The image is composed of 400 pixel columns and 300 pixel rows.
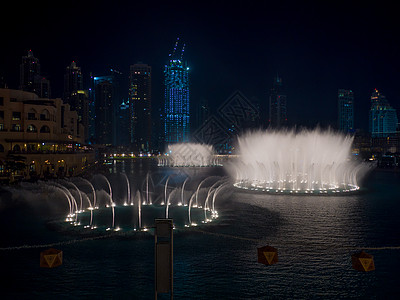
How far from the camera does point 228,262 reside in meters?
14.9

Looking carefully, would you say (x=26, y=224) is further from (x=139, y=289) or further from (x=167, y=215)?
(x=139, y=289)

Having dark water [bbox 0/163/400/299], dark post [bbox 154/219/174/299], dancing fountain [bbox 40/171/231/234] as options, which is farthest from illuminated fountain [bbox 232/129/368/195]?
dark post [bbox 154/219/174/299]

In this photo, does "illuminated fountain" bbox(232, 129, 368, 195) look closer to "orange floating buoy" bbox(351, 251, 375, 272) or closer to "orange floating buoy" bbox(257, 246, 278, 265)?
"orange floating buoy" bbox(257, 246, 278, 265)

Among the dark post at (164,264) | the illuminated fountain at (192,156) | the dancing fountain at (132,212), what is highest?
the illuminated fountain at (192,156)

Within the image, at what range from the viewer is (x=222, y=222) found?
22672mm

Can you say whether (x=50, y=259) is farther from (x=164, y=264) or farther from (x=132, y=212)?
(x=132, y=212)

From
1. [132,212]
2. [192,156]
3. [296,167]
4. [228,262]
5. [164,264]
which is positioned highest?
[192,156]

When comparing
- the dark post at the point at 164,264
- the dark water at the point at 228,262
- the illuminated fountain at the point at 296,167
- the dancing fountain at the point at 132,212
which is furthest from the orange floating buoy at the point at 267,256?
the illuminated fountain at the point at 296,167

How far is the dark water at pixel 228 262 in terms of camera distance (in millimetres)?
12078

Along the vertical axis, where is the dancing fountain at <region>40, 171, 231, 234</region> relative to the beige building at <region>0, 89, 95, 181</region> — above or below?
below

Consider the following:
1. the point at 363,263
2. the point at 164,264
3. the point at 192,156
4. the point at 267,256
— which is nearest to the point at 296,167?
the point at 363,263

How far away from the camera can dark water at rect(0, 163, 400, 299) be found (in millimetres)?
12078

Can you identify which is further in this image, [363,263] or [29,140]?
[29,140]

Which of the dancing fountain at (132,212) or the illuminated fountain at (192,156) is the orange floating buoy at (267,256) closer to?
the dancing fountain at (132,212)
